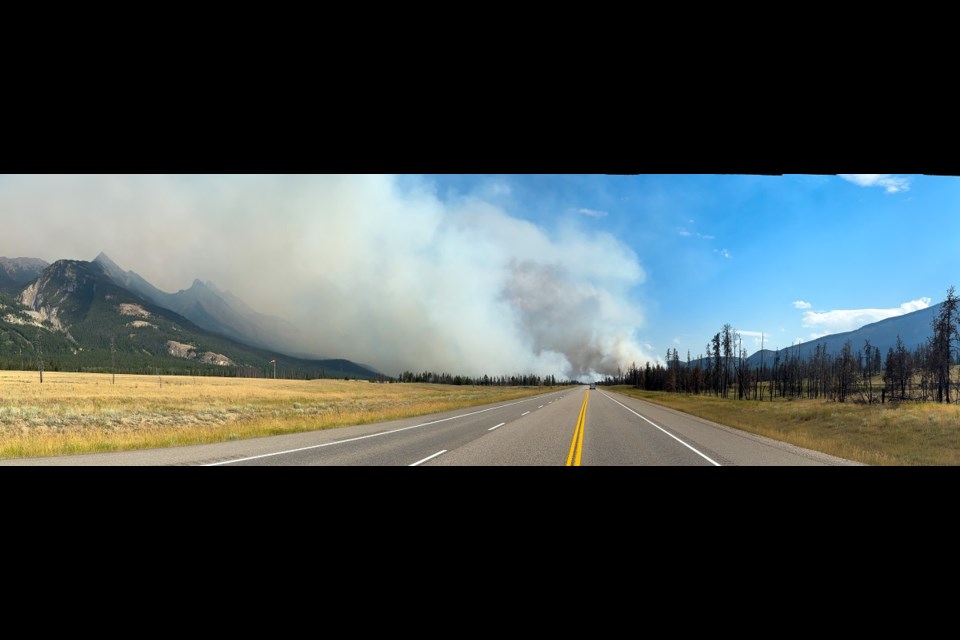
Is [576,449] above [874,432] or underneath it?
above

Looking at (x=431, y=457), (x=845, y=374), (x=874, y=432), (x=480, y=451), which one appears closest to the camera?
(x=431, y=457)

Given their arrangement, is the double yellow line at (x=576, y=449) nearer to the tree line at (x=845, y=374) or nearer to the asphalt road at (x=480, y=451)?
the asphalt road at (x=480, y=451)

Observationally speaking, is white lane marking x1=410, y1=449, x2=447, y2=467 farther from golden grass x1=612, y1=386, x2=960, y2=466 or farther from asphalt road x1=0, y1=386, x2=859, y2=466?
golden grass x1=612, y1=386, x2=960, y2=466

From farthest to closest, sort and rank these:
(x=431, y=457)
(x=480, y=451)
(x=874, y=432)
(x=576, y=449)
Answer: (x=874, y=432), (x=576, y=449), (x=480, y=451), (x=431, y=457)

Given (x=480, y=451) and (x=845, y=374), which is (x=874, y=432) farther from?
(x=845, y=374)

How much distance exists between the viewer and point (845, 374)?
83.8 m

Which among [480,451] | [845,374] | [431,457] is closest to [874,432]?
[480,451]

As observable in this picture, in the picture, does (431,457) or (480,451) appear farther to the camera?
(480,451)

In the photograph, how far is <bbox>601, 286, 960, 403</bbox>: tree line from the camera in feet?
191
